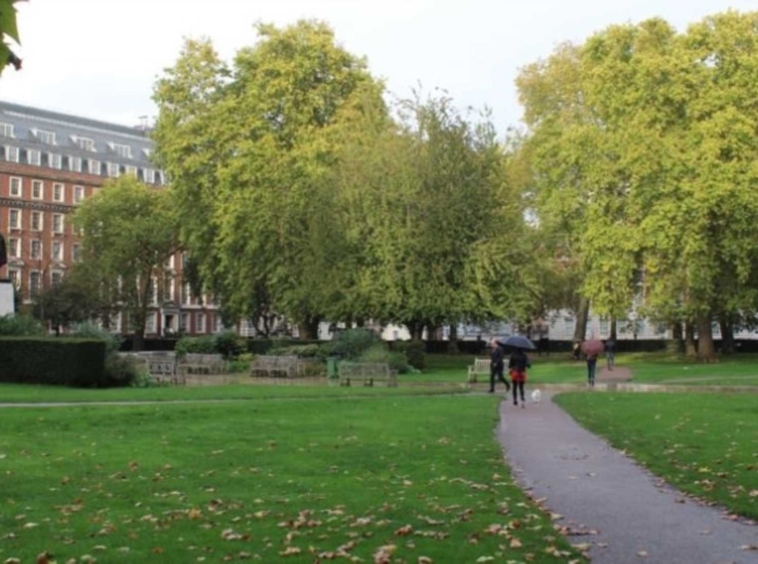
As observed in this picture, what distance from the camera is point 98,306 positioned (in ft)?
274

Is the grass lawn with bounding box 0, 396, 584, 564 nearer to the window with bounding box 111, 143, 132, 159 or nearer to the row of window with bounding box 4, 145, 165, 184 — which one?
the row of window with bounding box 4, 145, 165, 184

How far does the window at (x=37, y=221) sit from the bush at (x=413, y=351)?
207 feet

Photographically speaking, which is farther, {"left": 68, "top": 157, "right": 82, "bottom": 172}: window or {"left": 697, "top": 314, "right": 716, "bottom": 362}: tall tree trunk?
{"left": 68, "top": 157, "right": 82, "bottom": 172}: window

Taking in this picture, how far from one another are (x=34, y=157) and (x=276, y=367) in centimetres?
6829

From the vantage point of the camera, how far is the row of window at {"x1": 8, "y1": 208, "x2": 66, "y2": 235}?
99.2 meters

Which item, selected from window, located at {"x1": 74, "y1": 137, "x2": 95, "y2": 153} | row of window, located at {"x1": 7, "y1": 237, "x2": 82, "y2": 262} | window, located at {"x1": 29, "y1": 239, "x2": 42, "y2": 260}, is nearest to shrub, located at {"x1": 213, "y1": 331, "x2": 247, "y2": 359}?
row of window, located at {"x1": 7, "y1": 237, "x2": 82, "y2": 262}

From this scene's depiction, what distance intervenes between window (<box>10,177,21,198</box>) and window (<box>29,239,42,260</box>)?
4619 millimetres

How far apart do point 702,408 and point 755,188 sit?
25.7 metres

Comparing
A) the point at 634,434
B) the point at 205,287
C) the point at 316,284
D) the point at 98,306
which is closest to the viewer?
the point at 634,434

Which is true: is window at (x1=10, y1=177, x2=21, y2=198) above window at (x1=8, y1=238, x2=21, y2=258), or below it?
above

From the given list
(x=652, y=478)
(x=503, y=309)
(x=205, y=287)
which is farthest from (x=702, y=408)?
(x=205, y=287)

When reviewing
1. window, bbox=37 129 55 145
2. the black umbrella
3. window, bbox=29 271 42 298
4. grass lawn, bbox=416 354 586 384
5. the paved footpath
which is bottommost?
the paved footpath

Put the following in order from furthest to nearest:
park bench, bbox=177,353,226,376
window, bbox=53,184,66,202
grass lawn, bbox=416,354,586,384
A: 1. window, bbox=53,184,66,202
2. park bench, bbox=177,353,226,376
3. grass lawn, bbox=416,354,586,384

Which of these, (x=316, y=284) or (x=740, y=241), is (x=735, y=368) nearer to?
(x=740, y=241)
